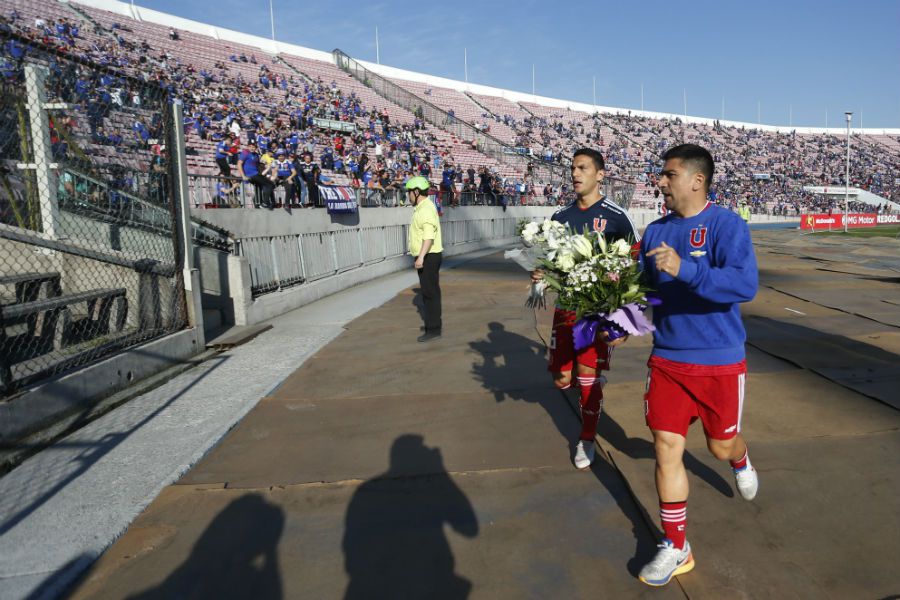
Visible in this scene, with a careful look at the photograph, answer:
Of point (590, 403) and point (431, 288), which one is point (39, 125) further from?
point (590, 403)

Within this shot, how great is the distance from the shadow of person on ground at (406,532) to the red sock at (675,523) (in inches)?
36.0

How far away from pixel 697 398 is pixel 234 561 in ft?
7.58

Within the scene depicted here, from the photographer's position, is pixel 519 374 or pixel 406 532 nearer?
pixel 406 532

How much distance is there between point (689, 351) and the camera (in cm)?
284

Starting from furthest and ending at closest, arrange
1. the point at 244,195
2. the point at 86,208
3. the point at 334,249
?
the point at 334,249 → the point at 244,195 → the point at 86,208

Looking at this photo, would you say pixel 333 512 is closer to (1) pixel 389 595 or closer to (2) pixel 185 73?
(1) pixel 389 595

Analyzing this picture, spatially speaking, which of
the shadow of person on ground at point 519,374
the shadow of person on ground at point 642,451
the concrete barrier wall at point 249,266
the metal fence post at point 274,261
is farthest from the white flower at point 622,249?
the metal fence post at point 274,261

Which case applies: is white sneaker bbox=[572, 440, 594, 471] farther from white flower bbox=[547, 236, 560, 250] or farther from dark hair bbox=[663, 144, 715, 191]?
dark hair bbox=[663, 144, 715, 191]

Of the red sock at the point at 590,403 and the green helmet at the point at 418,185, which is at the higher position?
the green helmet at the point at 418,185

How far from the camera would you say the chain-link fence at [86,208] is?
5.82 meters

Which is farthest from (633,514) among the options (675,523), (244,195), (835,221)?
(835,221)

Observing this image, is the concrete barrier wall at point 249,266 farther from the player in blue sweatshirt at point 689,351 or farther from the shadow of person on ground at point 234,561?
the player in blue sweatshirt at point 689,351

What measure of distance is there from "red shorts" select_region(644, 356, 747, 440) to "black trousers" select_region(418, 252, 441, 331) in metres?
4.78

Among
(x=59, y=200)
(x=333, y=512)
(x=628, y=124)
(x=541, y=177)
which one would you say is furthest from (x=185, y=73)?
(x=628, y=124)
